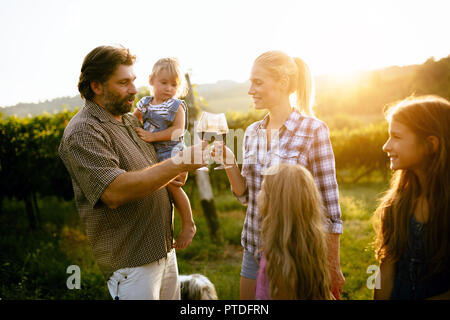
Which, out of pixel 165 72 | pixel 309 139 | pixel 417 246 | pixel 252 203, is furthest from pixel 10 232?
pixel 417 246

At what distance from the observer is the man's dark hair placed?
97.3 inches

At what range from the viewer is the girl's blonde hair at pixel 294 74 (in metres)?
2.48

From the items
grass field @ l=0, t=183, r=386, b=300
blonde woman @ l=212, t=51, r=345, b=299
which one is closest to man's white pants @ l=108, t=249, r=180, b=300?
blonde woman @ l=212, t=51, r=345, b=299

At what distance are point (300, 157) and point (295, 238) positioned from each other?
63cm

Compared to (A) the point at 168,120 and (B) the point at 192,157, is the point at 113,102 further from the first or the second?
(B) the point at 192,157

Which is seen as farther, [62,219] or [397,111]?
[62,219]

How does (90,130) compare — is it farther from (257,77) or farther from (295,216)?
(295,216)

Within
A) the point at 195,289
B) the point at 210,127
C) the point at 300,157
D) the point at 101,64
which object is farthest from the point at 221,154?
the point at 195,289

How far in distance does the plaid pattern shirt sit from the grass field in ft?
3.80

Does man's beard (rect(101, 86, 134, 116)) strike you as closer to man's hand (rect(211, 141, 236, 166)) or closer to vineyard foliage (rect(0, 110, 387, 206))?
man's hand (rect(211, 141, 236, 166))

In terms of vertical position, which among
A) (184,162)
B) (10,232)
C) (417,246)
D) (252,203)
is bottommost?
(10,232)

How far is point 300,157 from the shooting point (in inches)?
95.7

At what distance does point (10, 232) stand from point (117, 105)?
22.2 ft

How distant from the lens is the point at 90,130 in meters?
2.28
